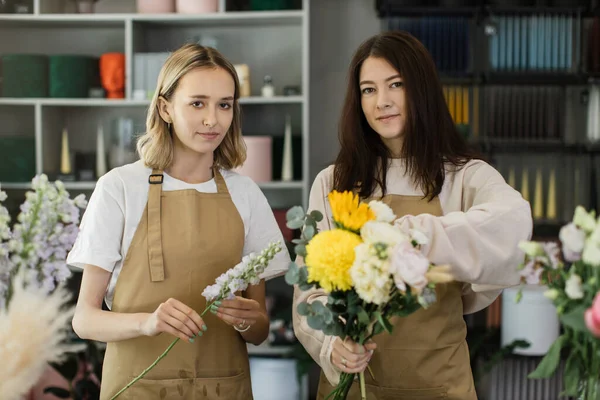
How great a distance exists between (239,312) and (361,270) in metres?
0.50

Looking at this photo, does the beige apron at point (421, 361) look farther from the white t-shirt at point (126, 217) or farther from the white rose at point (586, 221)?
the white rose at point (586, 221)

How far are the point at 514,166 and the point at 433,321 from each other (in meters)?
2.17

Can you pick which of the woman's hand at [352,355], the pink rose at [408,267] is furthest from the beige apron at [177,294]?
the pink rose at [408,267]

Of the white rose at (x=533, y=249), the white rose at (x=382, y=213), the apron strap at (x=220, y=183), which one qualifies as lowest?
the white rose at (x=533, y=249)

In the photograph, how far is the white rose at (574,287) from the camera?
90 centimetres

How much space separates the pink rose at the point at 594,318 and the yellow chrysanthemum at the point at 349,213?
34 centimetres

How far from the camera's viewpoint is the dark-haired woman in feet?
4.88

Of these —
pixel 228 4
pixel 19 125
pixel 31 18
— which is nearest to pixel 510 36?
pixel 228 4

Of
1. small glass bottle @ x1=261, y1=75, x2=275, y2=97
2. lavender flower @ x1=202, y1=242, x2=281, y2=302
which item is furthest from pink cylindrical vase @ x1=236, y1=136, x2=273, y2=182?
lavender flower @ x1=202, y1=242, x2=281, y2=302

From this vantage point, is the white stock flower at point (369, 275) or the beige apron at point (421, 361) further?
the beige apron at point (421, 361)

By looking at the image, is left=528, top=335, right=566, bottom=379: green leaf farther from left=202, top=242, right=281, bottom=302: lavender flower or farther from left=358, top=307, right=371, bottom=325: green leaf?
left=202, top=242, right=281, bottom=302: lavender flower

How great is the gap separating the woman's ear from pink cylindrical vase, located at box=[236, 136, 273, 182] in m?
1.77

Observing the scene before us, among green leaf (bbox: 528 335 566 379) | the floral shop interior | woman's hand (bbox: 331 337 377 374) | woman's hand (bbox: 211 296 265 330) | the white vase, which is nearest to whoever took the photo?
green leaf (bbox: 528 335 566 379)

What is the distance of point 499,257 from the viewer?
1271mm
